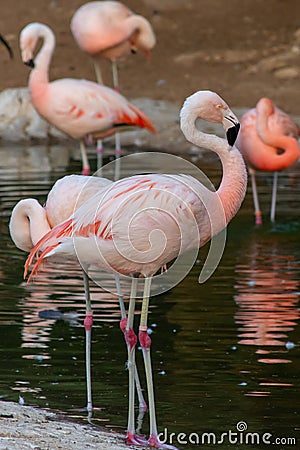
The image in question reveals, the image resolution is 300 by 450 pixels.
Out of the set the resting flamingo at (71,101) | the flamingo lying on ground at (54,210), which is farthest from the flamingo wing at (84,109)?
the flamingo lying on ground at (54,210)

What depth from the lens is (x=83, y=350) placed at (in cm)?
560

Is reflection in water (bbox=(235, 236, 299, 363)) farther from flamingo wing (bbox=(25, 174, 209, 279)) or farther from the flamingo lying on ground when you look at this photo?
flamingo wing (bbox=(25, 174, 209, 279))

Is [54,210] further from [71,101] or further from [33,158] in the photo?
[33,158]

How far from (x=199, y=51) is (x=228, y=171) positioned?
1169cm

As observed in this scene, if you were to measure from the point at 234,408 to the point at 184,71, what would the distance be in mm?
11077

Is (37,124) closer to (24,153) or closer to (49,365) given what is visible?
(24,153)

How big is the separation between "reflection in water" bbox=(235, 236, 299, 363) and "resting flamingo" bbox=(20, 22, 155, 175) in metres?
2.01

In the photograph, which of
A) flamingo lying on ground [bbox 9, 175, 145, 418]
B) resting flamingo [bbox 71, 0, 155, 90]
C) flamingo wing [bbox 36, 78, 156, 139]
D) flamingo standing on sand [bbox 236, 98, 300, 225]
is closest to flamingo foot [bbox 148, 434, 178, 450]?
flamingo lying on ground [bbox 9, 175, 145, 418]

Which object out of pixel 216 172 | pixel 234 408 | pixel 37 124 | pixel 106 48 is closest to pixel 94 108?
pixel 216 172

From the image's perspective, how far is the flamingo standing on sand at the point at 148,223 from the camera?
438 centimetres

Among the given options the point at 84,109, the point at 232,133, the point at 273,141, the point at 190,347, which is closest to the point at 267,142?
the point at 273,141

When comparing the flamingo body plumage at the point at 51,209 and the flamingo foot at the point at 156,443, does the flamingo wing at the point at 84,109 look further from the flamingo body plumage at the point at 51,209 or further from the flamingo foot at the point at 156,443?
the flamingo foot at the point at 156,443

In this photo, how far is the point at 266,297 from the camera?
6676 mm

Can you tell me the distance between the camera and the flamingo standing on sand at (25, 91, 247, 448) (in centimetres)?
438
